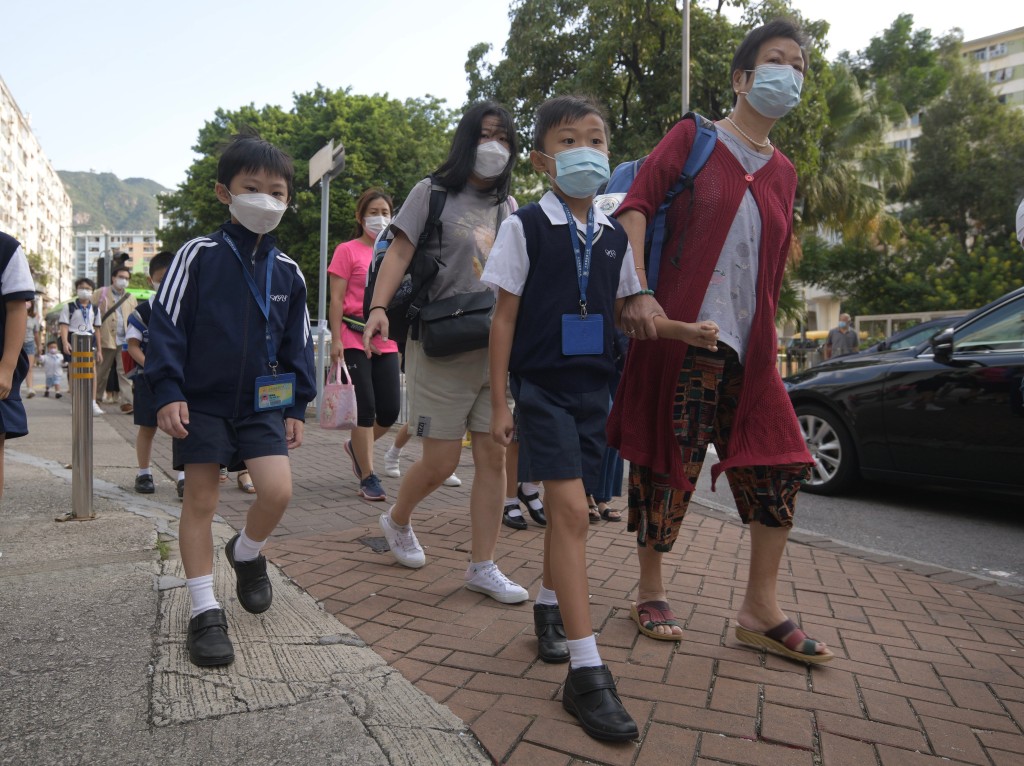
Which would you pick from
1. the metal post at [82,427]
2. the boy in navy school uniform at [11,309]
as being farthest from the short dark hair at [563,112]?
the metal post at [82,427]

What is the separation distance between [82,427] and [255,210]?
2320 millimetres

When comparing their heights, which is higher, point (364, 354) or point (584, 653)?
point (364, 354)

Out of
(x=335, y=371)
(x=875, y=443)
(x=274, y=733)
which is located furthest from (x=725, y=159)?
(x=875, y=443)

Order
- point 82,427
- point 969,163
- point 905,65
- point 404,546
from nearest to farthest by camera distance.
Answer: point 404,546, point 82,427, point 969,163, point 905,65

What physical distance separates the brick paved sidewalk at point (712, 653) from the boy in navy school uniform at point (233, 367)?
557 mm

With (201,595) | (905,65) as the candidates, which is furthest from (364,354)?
(905,65)

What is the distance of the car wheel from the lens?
600 centimetres

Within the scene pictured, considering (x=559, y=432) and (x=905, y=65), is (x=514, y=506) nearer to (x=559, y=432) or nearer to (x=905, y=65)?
(x=559, y=432)

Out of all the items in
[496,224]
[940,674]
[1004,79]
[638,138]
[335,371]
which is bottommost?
[940,674]

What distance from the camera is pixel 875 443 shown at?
5.73m

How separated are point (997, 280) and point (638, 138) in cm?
1444

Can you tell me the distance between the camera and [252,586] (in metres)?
2.93

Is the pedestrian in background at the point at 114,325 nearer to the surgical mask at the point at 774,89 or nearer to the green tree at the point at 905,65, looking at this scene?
the surgical mask at the point at 774,89

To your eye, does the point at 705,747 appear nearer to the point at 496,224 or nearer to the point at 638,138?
the point at 496,224
